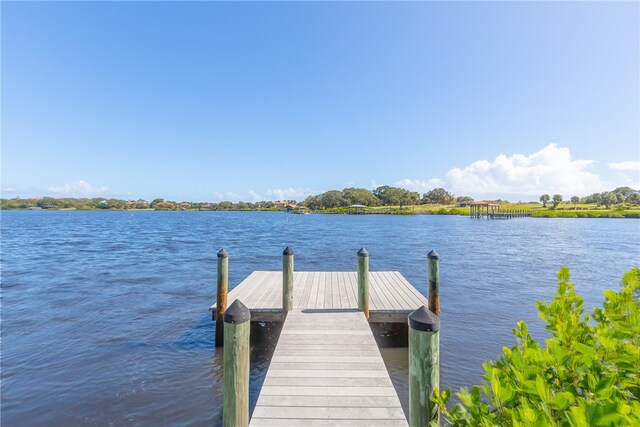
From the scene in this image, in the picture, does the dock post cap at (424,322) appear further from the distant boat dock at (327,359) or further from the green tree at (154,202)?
the green tree at (154,202)

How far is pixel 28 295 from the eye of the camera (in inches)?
461

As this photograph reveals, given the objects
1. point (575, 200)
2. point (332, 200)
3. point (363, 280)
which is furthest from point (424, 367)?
point (332, 200)

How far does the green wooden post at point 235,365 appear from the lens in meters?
2.97

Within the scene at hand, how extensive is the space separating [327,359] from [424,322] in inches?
90.7

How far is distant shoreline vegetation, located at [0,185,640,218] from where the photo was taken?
3322 inches

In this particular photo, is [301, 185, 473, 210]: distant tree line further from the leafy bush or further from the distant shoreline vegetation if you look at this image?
the leafy bush

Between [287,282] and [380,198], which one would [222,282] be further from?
[380,198]

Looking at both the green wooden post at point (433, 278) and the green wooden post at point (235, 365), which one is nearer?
the green wooden post at point (235, 365)

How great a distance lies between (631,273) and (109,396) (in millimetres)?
7302

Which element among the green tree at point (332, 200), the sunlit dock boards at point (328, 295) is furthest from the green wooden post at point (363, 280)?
the green tree at point (332, 200)

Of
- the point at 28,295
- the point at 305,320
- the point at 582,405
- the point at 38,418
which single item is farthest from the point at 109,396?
the point at 28,295

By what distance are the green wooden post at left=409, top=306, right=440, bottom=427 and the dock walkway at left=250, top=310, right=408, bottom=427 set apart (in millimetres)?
798

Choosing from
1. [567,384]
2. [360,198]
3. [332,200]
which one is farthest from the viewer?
[332,200]

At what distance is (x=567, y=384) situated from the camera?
1.57 m
